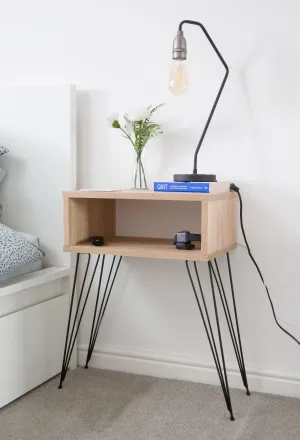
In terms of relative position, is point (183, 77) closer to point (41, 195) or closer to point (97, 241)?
point (97, 241)

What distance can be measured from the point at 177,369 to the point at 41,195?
840 millimetres

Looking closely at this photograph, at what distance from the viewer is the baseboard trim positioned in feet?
6.81

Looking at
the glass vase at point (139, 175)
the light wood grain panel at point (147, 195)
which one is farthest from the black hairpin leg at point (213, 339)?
the glass vase at point (139, 175)

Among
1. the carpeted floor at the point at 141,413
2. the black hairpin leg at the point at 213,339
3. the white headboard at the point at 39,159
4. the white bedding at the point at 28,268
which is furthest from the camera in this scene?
the white headboard at the point at 39,159

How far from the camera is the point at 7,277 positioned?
1.97 metres

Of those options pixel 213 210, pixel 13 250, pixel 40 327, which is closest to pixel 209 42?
pixel 213 210

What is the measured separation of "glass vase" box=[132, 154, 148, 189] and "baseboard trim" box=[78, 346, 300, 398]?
63 centimetres

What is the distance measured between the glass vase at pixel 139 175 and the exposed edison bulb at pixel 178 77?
29cm

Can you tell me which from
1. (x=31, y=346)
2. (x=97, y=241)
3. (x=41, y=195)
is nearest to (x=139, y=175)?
(x=97, y=241)

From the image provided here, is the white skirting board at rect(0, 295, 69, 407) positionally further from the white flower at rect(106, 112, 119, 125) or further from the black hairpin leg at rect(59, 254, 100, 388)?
the white flower at rect(106, 112, 119, 125)

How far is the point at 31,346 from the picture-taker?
6.73 feet

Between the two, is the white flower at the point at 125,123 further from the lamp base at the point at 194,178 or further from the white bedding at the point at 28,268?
the white bedding at the point at 28,268

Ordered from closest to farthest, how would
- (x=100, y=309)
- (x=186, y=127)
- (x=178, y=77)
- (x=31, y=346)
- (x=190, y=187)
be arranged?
(x=190, y=187) → (x=178, y=77) → (x=31, y=346) → (x=186, y=127) → (x=100, y=309)

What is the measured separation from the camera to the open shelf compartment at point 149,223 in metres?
1.80
